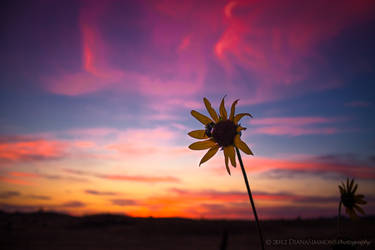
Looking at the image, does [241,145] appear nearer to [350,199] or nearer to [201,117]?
[201,117]

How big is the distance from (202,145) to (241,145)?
18.3 inches

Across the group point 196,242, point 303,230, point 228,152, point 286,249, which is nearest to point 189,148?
point 228,152

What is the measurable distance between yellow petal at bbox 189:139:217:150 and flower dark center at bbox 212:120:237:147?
6cm

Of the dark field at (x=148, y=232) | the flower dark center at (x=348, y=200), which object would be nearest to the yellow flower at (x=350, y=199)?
the flower dark center at (x=348, y=200)

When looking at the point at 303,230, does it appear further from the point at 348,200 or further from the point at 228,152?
the point at 228,152

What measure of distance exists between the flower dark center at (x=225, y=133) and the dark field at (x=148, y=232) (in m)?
5.45

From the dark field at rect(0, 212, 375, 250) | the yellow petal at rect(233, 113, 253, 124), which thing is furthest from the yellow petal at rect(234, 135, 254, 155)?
the dark field at rect(0, 212, 375, 250)

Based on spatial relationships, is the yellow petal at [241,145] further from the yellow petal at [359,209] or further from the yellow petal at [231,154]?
the yellow petal at [359,209]

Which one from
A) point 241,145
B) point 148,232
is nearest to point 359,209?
point 241,145

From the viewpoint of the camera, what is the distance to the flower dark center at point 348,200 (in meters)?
5.06

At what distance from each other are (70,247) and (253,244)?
→ 18.8 ft

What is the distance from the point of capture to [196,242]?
32.0 ft

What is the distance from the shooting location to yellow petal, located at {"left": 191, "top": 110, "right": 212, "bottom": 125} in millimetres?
2989

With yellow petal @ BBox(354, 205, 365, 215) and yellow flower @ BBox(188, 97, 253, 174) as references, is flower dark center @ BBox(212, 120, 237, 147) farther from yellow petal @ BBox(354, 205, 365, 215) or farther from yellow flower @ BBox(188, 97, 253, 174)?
yellow petal @ BBox(354, 205, 365, 215)
